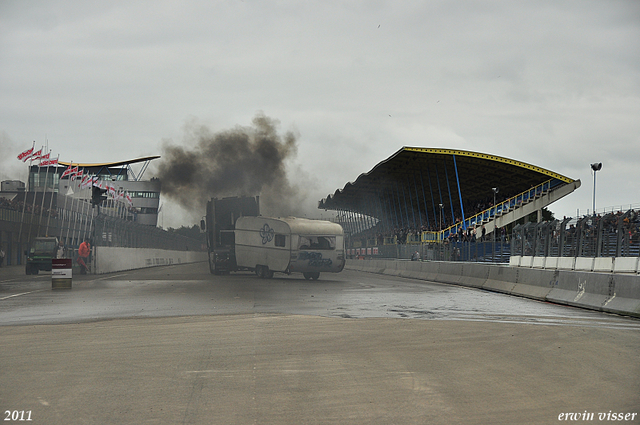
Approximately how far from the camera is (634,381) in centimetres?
703

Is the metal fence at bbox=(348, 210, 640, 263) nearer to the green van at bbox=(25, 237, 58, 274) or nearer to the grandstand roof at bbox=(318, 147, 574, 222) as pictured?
the green van at bbox=(25, 237, 58, 274)

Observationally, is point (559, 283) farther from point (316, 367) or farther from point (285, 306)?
point (316, 367)

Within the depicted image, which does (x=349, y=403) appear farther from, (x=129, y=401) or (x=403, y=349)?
(x=403, y=349)

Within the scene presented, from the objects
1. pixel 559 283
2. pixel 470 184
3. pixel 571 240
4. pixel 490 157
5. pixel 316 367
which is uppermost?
pixel 490 157

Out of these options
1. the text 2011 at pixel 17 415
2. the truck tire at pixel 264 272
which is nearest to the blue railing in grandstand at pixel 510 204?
the truck tire at pixel 264 272

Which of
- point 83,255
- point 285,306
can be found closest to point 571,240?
point 285,306

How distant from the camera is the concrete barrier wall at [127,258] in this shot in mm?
39541

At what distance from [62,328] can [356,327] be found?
4706 mm

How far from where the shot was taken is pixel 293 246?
1214 inches

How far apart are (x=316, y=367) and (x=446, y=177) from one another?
197 ft

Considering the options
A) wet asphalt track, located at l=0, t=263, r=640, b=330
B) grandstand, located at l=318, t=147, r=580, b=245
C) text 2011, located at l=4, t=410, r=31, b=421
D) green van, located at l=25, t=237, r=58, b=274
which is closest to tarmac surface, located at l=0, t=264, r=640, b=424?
text 2011, located at l=4, t=410, r=31, b=421

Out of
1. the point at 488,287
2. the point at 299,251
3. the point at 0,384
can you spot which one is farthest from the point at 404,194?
the point at 0,384

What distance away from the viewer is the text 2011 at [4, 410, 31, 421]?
5.54 meters

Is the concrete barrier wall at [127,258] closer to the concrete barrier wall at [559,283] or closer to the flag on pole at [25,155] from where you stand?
the flag on pole at [25,155]
